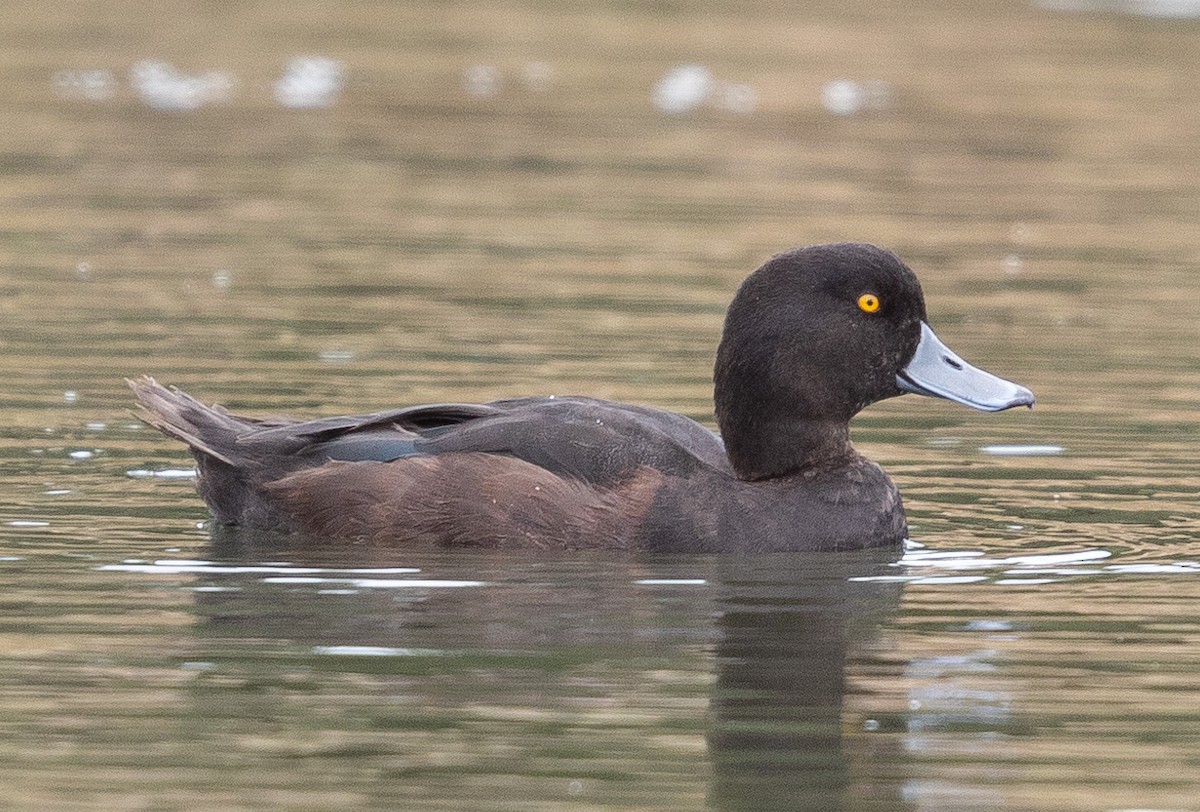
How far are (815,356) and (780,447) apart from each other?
0.33m

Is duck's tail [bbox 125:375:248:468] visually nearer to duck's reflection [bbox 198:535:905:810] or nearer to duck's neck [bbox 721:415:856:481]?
duck's reflection [bbox 198:535:905:810]

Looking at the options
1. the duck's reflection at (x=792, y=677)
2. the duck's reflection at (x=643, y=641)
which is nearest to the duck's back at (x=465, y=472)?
the duck's reflection at (x=643, y=641)

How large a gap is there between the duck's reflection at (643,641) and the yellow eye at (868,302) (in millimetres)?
869

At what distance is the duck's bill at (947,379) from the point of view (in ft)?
27.8

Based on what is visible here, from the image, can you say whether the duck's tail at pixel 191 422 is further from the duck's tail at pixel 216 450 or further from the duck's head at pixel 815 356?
the duck's head at pixel 815 356

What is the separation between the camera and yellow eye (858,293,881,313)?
8.44 metres

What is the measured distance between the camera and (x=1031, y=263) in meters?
14.9

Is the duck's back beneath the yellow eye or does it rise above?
beneath

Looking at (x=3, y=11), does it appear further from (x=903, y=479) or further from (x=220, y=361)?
(x=903, y=479)

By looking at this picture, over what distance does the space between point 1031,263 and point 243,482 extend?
25.2 ft

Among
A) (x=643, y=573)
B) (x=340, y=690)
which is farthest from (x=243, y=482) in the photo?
(x=340, y=690)

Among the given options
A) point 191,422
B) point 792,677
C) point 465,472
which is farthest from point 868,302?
point 191,422

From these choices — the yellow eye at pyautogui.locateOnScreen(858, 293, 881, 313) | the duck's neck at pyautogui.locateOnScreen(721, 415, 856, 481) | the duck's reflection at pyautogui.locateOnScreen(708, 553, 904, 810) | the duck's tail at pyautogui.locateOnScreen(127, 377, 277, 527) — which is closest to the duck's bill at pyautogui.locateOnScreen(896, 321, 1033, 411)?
the yellow eye at pyautogui.locateOnScreen(858, 293, 881, 313)

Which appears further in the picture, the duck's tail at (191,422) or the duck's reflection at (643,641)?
the duck's tail at (191,422)
